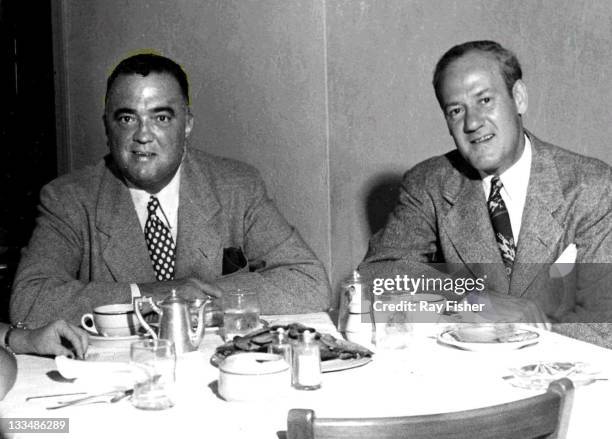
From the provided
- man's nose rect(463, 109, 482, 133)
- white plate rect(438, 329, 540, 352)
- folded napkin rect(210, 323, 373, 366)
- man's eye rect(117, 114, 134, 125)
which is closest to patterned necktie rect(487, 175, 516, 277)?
man's nose rect(463, 109, 482, 133)

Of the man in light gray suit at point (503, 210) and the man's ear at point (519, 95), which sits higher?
the man's ear at point (519, 95)

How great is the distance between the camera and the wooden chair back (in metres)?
0.86

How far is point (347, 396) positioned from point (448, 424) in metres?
0.41

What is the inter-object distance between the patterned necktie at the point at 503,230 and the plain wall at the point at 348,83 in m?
0.75

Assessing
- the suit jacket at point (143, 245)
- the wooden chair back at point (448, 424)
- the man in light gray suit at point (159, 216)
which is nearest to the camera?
the wooden chair back at point (448, 424)

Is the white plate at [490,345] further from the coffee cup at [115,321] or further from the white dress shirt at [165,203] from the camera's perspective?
the white dress shirt at [165,203]

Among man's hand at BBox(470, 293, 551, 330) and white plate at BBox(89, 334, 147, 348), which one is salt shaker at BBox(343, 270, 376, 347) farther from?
white plate at BBox(89, 334, 147, 348)

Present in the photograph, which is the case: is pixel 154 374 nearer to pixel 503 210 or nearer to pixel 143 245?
pixel 143 245

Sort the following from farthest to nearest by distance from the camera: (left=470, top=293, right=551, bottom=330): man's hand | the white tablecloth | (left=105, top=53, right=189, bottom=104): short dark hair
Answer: (left=105, top=53, right=189, bottom=104): short dark hair, (left=470, top=293, right=551, bottom=330): man's hand, the white tablecloth

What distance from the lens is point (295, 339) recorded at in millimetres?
1503

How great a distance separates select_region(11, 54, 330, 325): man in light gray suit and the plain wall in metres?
0.65

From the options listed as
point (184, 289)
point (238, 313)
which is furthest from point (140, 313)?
point (184, 289)

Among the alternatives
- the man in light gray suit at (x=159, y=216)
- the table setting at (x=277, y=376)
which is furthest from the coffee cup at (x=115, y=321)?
the man in light gray suit at (x=159, y=216)

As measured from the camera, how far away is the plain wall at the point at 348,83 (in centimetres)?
314
